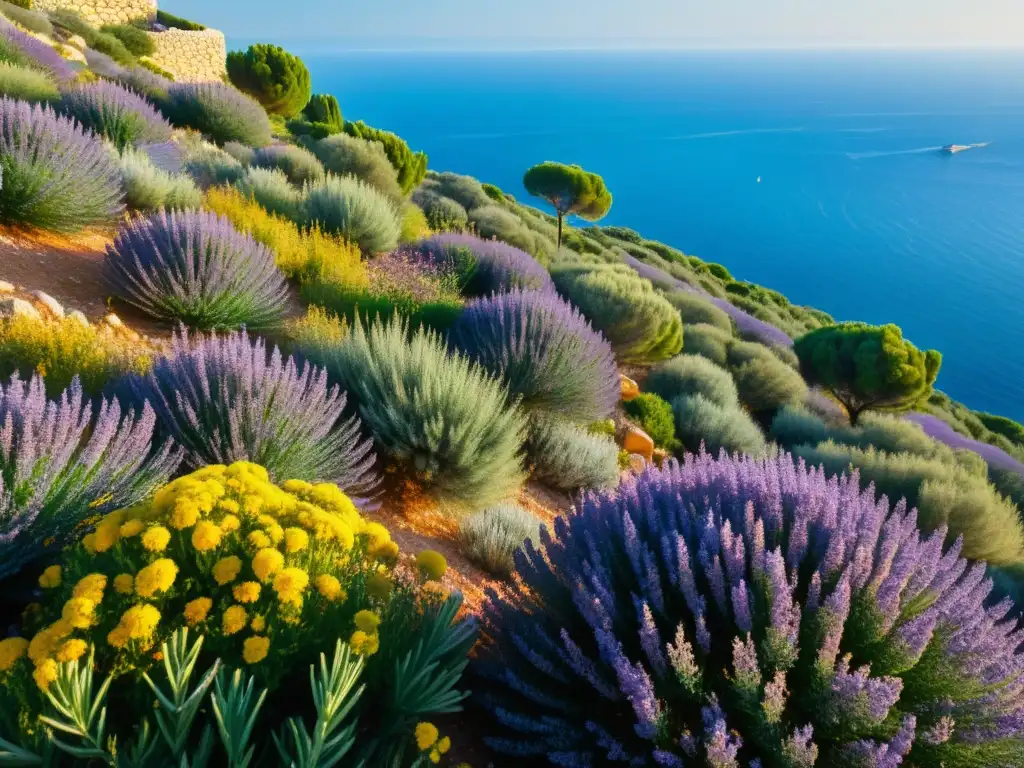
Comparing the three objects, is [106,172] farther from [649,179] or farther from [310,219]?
[649,179]

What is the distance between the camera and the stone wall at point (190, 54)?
87.4 feet

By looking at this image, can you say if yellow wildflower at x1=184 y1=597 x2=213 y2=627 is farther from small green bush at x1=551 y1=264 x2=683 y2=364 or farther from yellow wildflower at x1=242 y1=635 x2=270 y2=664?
small green bush at x1=551 y1=264 x2=683 y2=364

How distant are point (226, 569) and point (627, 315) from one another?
7439mm

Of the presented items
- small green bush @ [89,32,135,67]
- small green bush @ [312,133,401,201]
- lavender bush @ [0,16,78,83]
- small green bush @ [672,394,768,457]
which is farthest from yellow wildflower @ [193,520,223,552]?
small green bush @ [89,32,135,67]

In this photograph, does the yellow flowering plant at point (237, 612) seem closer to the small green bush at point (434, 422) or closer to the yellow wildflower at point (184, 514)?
the yellow wildflower at point (184, 514)

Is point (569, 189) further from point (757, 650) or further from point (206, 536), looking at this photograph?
point (206, 536)

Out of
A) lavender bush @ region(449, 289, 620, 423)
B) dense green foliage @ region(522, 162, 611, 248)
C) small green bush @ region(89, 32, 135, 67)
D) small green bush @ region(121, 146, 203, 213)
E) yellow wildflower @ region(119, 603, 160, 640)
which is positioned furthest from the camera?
small green bush @ region(89, 32, 135, 67)

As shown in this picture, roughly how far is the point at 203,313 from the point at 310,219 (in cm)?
339

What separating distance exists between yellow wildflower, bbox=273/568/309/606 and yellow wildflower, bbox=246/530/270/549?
128mm

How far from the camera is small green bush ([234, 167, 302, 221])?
26.5 ft

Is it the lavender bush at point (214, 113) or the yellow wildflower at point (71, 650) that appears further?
the lavender bush at point (214, 113)

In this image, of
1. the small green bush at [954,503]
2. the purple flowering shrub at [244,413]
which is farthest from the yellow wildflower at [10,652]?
the small green bush at [954,503]

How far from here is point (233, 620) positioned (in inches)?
67.0

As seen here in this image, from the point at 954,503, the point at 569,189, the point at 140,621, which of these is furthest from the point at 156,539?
the point at 569,189
